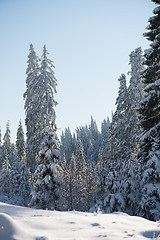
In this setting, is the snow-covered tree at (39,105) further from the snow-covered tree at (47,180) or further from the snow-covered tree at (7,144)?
the snow-covered tree at (7,144)

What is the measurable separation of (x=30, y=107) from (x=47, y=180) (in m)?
12.5

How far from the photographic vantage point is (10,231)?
3.17 meters

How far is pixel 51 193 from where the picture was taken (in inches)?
573

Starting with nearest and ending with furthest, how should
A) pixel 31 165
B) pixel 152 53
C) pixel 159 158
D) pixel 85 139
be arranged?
1. pixel 159 158
2. pixel 152 53
3. pixel 31 165
4. pixel 85 139

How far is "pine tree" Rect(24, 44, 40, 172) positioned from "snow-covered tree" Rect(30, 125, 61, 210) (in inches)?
255

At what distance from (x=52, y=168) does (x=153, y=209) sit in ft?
24.7

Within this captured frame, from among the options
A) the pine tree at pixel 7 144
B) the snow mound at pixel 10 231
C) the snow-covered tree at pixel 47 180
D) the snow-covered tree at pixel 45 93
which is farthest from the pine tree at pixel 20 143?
the snow mound at pixel 10 231

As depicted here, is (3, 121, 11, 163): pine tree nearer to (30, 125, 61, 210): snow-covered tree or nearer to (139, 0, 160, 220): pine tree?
(30, 125, 61, 210): snow-covered tree

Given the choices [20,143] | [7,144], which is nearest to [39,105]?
[20,143]

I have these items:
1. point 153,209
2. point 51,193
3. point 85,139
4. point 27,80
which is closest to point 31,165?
point 51,193

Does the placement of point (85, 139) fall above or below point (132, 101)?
above

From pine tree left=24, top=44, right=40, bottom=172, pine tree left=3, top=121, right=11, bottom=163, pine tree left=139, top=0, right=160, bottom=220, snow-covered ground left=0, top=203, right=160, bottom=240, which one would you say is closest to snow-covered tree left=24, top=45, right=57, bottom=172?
pine tree left=24, top=44, right=40, bottom=172

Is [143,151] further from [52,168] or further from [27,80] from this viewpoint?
[27,80]

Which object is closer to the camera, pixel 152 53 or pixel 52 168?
pixel 152 53
